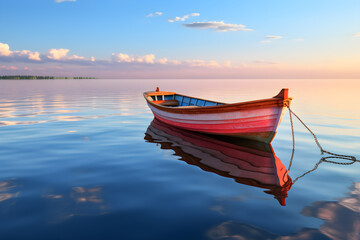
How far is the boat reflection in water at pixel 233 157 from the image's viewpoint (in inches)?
281

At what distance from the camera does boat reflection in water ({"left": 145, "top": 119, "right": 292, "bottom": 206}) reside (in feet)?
23.4

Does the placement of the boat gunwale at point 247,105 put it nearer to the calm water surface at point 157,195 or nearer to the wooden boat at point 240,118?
the wooden boat at point 240,118

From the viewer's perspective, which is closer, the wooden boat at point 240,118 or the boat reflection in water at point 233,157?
the boat reflection in water at point 233,157

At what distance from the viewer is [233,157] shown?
9578 mm

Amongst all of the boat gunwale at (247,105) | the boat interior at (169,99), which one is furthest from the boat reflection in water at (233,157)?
the boat interior at (169,99)

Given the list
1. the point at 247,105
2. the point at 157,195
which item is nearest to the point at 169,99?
the point at 247,105

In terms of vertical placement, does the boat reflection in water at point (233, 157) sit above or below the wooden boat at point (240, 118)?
below

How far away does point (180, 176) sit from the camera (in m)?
7.52

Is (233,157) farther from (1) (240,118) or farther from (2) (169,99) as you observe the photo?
(2) (169,99)

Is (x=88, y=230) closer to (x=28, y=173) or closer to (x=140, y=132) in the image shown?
(x=28, y=173)

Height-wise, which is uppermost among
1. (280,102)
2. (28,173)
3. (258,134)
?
(280,102)

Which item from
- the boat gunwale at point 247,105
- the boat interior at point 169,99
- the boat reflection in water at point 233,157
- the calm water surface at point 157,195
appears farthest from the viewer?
the boat interior at point 169,99

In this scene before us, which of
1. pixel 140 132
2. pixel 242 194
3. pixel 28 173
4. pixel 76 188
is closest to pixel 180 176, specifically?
pixel 242 194

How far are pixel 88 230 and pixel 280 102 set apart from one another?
840cm
